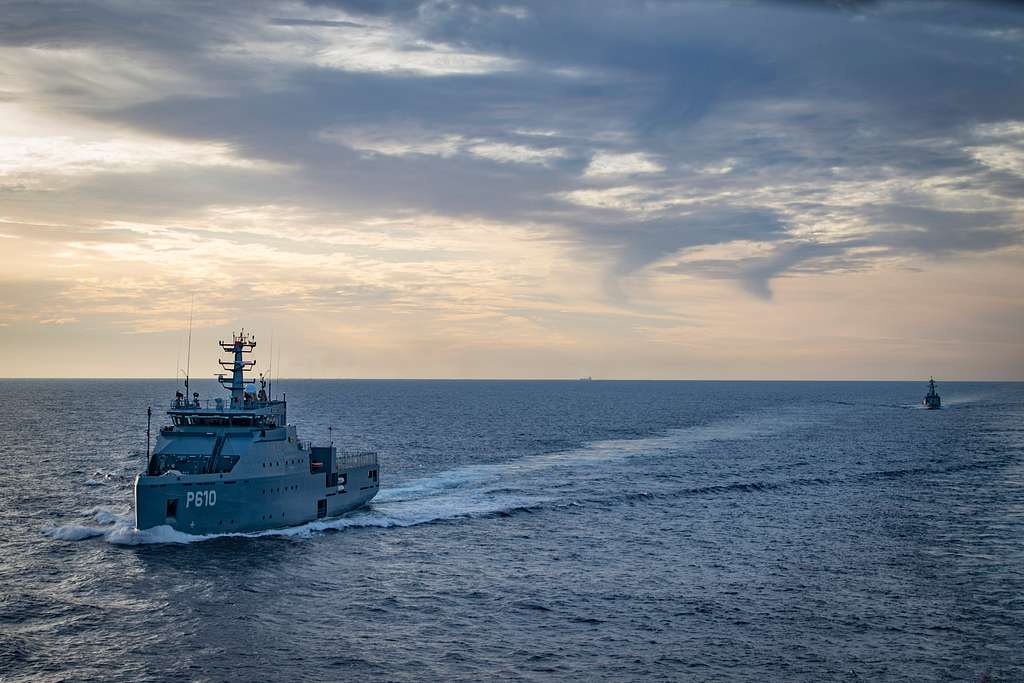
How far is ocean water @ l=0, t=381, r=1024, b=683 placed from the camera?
38531mm

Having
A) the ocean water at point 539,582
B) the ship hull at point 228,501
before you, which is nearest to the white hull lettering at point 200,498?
the ship hull at point 228,501

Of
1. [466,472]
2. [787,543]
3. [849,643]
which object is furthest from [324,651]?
[466,472]

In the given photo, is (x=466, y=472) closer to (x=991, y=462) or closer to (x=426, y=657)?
(x=426, y=657)

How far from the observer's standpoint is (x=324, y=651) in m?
39.7

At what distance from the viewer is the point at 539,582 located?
2004 inches

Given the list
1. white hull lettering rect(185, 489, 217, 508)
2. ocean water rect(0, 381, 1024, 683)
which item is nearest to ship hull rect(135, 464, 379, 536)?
white hull lettering rect(185, 489, 217, 508)

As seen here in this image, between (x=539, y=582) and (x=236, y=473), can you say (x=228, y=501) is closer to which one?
(x=236, y=473)

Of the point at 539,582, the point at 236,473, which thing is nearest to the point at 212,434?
the point at 236,473

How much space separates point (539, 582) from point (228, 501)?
24.1 metres

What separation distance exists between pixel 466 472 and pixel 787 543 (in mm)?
42215

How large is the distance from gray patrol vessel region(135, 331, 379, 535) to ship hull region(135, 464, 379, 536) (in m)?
0.06

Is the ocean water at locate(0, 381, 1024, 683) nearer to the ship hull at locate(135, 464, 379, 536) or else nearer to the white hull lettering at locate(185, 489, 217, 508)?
the ship hull at locate(135, 464, 379, 536)

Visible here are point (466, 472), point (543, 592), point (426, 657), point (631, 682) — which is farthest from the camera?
point (466, 472)

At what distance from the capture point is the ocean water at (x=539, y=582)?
126 feet
